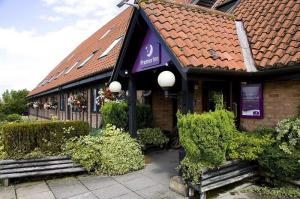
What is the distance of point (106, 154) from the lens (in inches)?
281

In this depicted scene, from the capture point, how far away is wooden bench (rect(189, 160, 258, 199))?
16.8 ft

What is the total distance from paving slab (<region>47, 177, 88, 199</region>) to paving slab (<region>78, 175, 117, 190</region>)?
4.8 inches

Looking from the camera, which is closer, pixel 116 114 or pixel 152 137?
pixel 116 114

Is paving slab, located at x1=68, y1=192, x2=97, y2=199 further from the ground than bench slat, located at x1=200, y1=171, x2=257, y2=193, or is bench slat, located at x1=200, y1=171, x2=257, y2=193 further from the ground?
bench slat, located at x1=200, y1=171, x2=257, y2=193

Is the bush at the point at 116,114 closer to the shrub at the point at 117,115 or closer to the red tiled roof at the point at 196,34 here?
the shrub at the point at 117,115

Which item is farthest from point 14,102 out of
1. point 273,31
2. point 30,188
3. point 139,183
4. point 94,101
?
point 273,31

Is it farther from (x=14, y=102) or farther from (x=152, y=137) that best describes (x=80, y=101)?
(x=14, y=102)

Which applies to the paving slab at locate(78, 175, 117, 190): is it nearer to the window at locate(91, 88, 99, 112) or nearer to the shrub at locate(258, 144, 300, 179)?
the shrub at locate(258, 144, 300, 179)

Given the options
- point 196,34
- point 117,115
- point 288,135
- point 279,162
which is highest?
point 196,34

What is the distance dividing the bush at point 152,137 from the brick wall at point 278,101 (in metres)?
3.53

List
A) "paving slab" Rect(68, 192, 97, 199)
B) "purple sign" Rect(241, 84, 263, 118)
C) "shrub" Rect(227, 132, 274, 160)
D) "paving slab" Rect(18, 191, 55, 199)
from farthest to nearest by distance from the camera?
1. "purple sign" Rect(241, 84, 263, 118)
2. "paving slab" Rect(18, 191, 55, 199)
3. "paving slab" Rect(68, 192, 97, 199)
4. "shrub" Rect(227, 132, 274, 160)

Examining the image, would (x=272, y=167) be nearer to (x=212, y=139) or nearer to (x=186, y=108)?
(x=212, y=139)

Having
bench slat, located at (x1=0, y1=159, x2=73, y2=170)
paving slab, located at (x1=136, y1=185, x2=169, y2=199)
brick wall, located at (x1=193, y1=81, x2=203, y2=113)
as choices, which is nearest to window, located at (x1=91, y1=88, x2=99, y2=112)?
brick wall, located at (x1=193, y1=81, x2=203, y2=113)

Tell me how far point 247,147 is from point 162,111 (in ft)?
17.2
